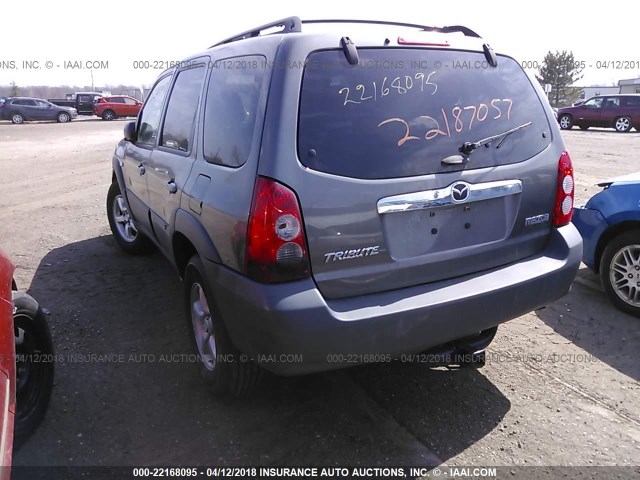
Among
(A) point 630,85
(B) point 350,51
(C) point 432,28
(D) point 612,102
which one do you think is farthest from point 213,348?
(A) point 630,85

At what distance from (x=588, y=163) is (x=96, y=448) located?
1234cm

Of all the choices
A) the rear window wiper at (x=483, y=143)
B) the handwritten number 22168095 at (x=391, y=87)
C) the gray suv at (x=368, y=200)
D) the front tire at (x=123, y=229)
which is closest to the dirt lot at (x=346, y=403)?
the gray suv at (x=368, y=200)

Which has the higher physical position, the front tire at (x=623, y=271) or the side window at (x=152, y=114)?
the side window at (x=152, y=114)

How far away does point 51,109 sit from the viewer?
32812 mm

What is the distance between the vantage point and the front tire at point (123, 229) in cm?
557

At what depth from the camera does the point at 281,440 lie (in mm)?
2775

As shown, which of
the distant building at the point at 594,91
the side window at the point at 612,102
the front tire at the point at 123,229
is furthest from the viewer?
the distant building at the point at 594,91

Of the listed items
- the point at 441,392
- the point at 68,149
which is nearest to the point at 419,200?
the point at 441,392

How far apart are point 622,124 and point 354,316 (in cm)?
2595

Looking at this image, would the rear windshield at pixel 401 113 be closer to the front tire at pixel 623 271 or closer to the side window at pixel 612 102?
the front tire at pixel 623 271

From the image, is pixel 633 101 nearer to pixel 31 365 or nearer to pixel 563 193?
pixel 563 193

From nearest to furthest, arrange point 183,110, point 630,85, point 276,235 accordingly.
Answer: point 276,235 → point 183,110 → point 630,85

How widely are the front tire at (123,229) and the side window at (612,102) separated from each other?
2448 cm

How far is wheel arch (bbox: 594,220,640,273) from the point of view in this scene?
162 inches
